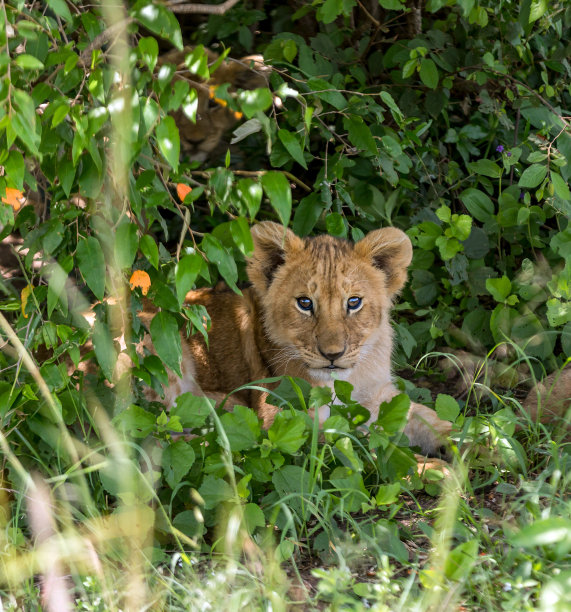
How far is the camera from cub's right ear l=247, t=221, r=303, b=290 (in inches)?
152

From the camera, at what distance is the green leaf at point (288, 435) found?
301cm

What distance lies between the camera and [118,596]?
2609 mm

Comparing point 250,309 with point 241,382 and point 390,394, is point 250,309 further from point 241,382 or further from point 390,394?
point 390,394

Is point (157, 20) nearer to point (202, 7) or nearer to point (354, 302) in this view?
point (202, 7)

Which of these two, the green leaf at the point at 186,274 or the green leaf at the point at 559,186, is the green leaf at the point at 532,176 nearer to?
the green leaf at the point at 559,186

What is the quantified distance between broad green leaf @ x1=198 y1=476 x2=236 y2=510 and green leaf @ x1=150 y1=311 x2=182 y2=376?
17.3 inches

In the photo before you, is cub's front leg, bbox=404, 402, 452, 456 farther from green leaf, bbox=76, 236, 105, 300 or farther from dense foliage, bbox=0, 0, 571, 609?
green leaf, bbox=76, 236, 105, 300

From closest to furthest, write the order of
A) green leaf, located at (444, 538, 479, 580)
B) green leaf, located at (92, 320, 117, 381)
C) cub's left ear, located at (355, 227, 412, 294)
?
green leaf, located at (444, 538, 479, 580) → green leaf, located at (92, 320, 117, 381) → cub's left ear, located at (355, 227, 412, 294)

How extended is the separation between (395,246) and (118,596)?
6.85 ft

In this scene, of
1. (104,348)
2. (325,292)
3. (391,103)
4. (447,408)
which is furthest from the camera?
(325,292)

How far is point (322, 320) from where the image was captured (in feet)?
12.5

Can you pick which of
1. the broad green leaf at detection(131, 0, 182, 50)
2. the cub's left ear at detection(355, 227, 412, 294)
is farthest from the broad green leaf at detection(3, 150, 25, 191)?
the cub's left ear at detection(355, 227, 412, 294)

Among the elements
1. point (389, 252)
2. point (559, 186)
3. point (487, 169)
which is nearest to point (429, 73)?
point (487, 169)

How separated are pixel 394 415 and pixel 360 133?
1.22m
